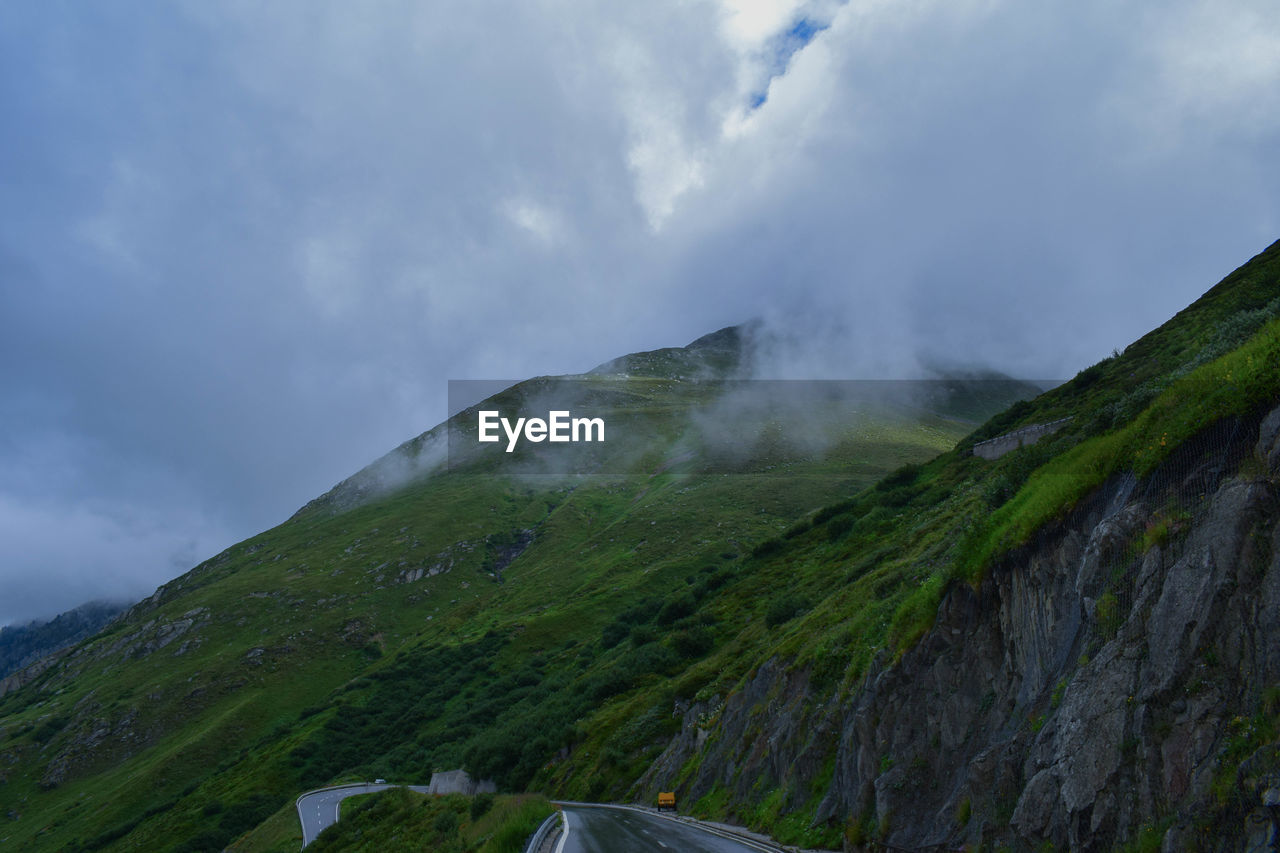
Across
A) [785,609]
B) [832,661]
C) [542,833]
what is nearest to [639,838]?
[542,833]

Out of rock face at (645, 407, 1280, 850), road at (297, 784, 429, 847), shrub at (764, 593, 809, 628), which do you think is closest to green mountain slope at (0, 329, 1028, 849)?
road at (297, 784, 429, 847)

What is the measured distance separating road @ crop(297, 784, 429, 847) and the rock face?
153 feet

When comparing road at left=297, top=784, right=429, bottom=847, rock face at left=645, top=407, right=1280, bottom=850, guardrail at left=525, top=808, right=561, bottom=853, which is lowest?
road at left=297, top=784, right=429, bottom=847

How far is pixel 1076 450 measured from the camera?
672 inches

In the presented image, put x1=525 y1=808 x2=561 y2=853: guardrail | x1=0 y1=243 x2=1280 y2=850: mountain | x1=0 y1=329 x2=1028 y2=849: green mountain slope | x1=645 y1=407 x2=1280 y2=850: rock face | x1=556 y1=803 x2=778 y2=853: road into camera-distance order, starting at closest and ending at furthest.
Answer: x1=645 y1=407 x2=1280 y2=850: rock face < x1=0 y1=243 x2=1280 y2=850: mountain < x1=525 y1=808 x2=561 y2=853: guardrail < x1=556 y1=803 x2=778 y2=853: road < x1=0 y1=329 x2=1028 y2=849: green mountain slope

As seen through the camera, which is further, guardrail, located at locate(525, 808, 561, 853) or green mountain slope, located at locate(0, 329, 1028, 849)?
green mountain slope, located at locate(0, 329, 1028, 849)

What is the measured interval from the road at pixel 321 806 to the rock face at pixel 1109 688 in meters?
46.7

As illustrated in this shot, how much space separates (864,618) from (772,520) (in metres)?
98.7

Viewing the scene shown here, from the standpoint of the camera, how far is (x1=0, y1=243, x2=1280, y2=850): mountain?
9.79 metres

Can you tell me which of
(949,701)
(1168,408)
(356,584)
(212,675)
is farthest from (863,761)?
(356,584)

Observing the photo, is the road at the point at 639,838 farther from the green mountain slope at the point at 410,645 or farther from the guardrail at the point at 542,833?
the green mountain slope at the point at 410,645

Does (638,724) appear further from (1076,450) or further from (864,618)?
(1076,450)

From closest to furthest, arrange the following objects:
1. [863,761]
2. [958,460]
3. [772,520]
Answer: [863,761]
[958,460]
[772,520]

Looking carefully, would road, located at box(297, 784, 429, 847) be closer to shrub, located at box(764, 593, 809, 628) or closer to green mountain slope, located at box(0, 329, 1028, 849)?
green mountain slope, located at box(0, 329, 1028, 849)
